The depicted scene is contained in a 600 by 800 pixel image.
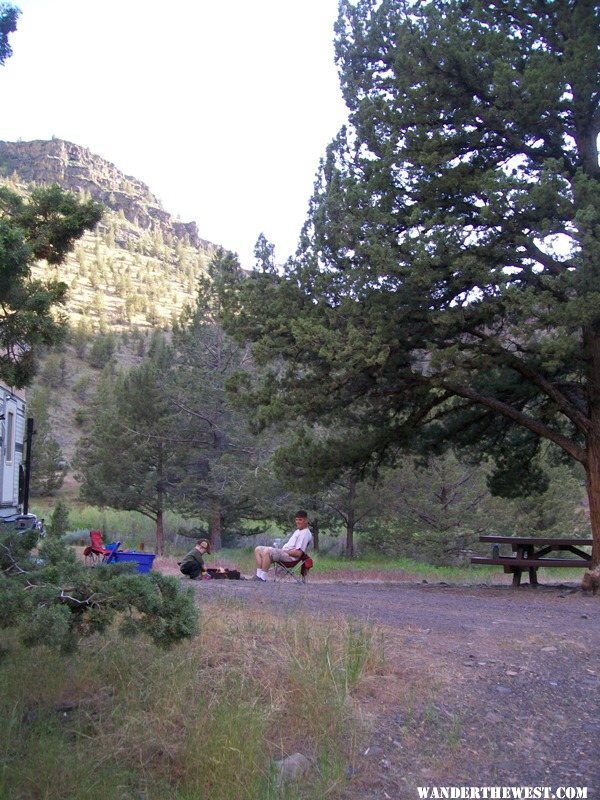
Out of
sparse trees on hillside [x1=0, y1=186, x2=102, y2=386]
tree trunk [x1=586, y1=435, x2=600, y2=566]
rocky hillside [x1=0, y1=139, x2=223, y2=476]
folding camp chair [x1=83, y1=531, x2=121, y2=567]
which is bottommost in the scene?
folding camp chair [x1=83, y1=531, x2=121, y2=567]

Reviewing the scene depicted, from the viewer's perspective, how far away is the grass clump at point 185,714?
4.25 meters

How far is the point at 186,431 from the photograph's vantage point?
27.8 metres

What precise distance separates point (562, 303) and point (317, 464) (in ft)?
15.3

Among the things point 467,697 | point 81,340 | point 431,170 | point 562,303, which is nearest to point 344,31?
point 431,170

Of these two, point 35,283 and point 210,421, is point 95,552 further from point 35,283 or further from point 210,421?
point 210,421

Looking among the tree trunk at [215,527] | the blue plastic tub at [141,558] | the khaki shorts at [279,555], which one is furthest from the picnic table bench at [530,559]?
the tree trunk at [215,527]

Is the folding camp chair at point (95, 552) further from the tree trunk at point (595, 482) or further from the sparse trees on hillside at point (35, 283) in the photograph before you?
the tree trunk at point (595, 482)

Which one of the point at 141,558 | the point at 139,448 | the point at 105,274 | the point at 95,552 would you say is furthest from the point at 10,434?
the point at 105,274

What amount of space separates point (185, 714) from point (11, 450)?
9.35 meters

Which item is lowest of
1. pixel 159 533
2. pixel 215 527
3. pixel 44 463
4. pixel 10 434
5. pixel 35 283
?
pixel 159 533

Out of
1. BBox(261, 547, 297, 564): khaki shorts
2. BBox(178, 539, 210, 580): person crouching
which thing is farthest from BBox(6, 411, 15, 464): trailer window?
BBox(261, 547, 297, 564): khaki shorts

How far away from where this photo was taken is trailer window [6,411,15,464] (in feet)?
41.8

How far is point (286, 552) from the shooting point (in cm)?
1180

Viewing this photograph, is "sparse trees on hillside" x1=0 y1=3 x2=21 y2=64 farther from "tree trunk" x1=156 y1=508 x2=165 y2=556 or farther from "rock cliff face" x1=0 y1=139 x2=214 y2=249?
"rock cliff face" x1=0 y1=139 x2=214 y2=249
